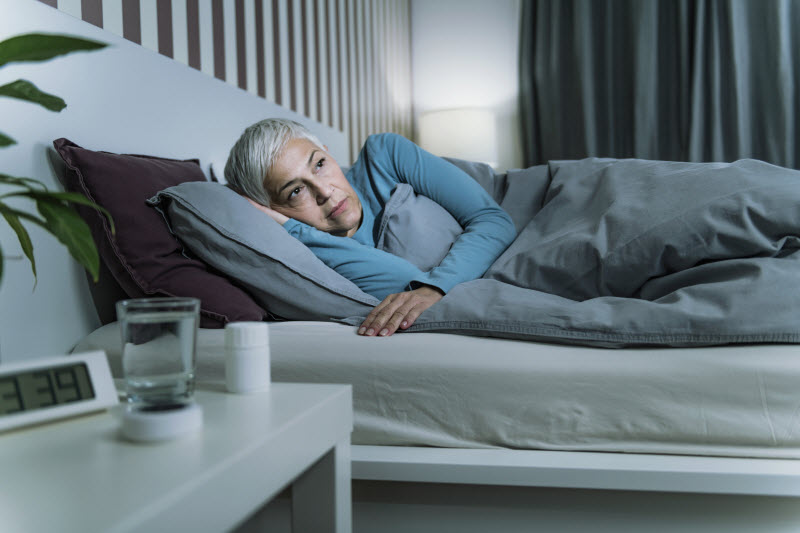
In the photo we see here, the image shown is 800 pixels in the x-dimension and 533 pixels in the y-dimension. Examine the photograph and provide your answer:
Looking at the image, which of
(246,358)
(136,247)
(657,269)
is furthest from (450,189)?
(246,358)

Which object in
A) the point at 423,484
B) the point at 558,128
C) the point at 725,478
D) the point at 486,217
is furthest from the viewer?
the point at 558,128

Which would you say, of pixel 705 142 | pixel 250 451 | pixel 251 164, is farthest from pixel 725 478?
pixel 705 142

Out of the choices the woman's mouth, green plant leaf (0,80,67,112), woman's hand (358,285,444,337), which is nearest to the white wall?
the woman's mouth

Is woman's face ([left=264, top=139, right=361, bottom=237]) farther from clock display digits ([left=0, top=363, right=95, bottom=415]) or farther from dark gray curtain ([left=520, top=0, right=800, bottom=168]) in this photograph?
dark gray curtain ([left=520, top=0, right=800, bottom=168])

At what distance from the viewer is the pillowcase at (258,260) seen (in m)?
1.14

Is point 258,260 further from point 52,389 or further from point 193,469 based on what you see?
point 193,469

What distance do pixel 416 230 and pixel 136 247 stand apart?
62 centimetres

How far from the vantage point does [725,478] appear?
812 mm

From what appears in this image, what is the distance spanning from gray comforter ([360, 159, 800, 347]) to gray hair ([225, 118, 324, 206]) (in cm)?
48

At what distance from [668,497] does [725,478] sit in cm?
9

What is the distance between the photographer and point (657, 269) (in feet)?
3.62

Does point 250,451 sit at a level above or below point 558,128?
below

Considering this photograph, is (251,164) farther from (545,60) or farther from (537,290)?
(545,60)

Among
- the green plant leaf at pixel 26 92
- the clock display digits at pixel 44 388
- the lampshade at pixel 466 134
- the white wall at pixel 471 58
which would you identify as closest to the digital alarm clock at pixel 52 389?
the clock display digits at pixel 44 388
